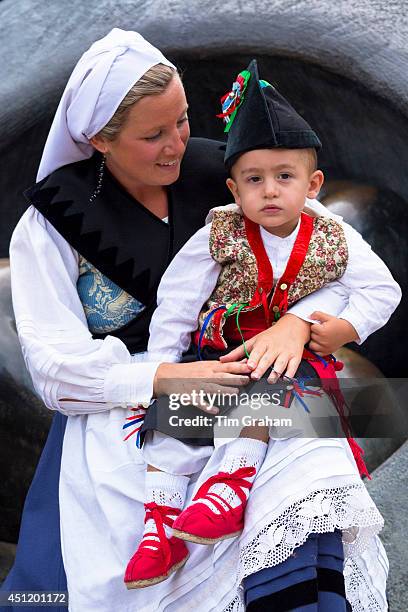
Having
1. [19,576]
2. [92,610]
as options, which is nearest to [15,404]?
[19,576]

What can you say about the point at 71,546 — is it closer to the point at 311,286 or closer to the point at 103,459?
the point at 103,459

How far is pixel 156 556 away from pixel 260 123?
718 mm

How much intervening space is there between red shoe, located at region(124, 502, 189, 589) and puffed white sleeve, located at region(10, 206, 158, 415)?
22cm

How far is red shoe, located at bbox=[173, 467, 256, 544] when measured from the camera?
1474 millimetres

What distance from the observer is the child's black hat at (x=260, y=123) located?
1.65 m

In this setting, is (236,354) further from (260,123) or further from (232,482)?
(260,123)

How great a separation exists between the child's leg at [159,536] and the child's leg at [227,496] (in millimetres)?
72

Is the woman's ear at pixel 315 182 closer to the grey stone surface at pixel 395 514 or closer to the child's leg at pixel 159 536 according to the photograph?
the child's leg at pixel 159 536

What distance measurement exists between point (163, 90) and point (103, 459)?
66 centimetres

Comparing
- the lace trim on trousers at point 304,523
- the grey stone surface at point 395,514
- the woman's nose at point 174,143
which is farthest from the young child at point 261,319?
the grey stone surface at point 395,514

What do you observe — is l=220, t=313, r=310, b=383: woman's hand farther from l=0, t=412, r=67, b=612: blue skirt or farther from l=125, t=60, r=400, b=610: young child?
l=0, t=412, r=67, b=612: blue skirt

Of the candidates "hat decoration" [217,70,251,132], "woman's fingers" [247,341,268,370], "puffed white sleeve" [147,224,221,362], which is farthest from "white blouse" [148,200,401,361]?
"hat decoration" [217,70,251,132]

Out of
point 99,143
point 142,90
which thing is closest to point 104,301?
point 99,143

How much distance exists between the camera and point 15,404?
2.40m
